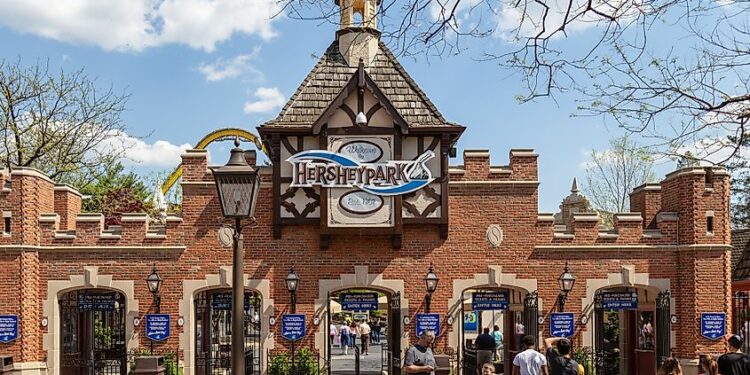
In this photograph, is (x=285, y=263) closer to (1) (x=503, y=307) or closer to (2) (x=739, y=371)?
(1) (x=503, y=307)

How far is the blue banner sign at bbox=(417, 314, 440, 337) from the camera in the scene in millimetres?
19328

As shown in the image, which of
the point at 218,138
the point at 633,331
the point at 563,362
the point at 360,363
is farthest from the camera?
the point at 218,138

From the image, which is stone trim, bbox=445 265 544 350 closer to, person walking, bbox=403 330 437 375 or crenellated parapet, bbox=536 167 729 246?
crenellated parapet, bbox=536 167 729 246

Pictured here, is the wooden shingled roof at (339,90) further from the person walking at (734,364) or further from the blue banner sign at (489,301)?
the person walking at (734,364)

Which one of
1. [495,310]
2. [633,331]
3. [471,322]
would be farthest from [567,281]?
[471,322]

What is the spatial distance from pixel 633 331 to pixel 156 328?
11.6 m

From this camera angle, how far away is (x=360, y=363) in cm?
2759

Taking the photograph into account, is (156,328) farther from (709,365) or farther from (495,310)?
(709,365)

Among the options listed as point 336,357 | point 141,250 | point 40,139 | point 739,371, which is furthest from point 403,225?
point 40,139

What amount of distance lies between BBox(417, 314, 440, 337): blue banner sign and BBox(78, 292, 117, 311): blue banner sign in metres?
6.80

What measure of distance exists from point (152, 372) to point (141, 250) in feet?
9.26

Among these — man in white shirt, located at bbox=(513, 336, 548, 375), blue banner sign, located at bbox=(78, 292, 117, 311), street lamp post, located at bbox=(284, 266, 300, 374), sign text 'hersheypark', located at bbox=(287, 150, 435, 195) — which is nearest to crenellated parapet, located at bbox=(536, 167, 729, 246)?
sign text 'hersheypark', located at bbox=(287, 150, 435, 195)

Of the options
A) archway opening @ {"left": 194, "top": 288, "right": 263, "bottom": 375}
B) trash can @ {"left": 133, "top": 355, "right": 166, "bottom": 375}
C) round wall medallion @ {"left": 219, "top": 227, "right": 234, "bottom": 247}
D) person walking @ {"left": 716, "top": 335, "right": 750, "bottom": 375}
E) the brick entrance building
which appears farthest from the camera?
archway opening @ {"left": 194, "top": 288, "right": 263, "bottom": 375}

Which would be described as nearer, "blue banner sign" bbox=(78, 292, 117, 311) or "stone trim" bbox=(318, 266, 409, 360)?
"stone trim" bbox=(318, 266, 409, 360)
